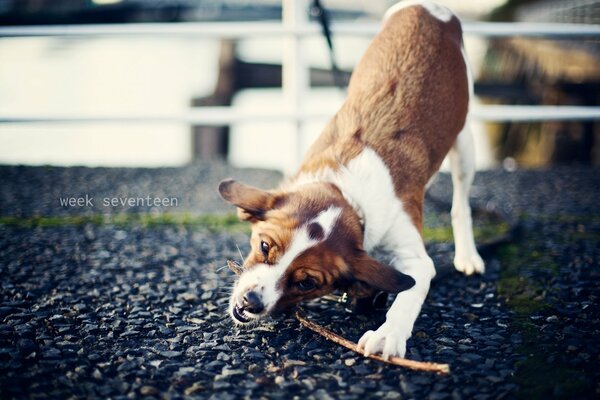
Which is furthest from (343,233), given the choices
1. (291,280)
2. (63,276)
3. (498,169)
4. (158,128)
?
(158,128)

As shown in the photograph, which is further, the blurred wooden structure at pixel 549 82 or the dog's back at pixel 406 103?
the blurred wooden structure at pixel 549 82

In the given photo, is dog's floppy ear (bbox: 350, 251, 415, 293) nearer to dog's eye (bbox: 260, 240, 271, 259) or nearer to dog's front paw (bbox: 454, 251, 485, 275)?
dog's eye (bbox: 260, 240, 271, 259)

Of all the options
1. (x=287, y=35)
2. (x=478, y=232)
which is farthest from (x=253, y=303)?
(x=287, y=35)

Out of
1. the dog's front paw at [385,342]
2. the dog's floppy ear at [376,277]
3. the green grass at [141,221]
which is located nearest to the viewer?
the dog's front paw at [385,342]

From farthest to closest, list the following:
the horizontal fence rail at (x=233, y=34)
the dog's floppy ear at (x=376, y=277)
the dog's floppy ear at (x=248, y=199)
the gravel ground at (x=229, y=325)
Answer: the horizontal fence rail at (x=233, y=34) < the dog's floppy ear at (x=248, y=199) < the dog's floppy ear at (x=376, y=277) < the gravel ground at (x=229, y=325)

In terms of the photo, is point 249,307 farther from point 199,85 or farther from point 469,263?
point 199,85

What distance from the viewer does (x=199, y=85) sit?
1102cm

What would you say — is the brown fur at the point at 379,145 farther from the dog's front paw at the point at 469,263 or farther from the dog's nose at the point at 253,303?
the dog's front paw at the point at 469,263

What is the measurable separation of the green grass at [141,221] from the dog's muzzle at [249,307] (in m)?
1.34

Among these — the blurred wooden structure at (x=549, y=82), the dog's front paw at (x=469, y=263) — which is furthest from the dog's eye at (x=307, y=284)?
the blurred wooden structure at (x=549, y=82)

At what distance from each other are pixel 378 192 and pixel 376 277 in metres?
0.52

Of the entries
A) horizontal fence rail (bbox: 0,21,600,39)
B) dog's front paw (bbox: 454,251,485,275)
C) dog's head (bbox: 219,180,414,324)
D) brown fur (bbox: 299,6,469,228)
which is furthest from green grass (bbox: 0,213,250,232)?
horizontal fence rail (bbox: 0,21,600,39)

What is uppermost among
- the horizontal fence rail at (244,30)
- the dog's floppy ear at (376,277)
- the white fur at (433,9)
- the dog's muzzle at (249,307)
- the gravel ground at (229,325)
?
the white fur at (433,9)

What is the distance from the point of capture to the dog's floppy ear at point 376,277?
222 cm
